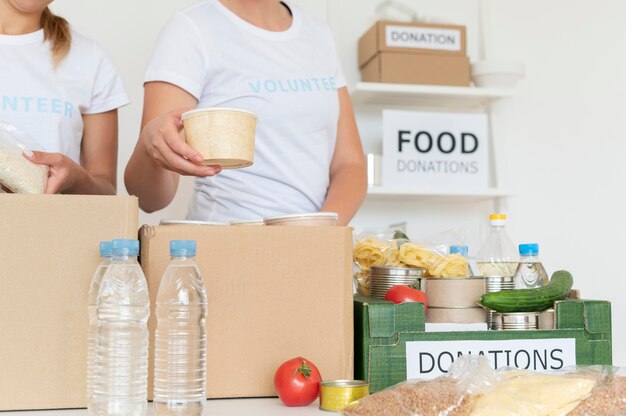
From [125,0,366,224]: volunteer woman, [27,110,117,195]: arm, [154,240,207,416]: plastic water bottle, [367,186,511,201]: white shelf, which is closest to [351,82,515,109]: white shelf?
[367,186,511,201]: white shelf

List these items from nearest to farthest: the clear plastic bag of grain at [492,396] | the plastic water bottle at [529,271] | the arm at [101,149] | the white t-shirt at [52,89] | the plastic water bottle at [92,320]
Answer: the clear plastic bag of grain at [492,396]
the plastic water bottle at [92,320]
the plastic water bottle at [529,271]
the white t-shirt at [52,89]
the arm at [101,149]

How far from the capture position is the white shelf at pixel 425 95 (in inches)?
110

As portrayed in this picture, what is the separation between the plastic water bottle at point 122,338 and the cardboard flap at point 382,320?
35cm

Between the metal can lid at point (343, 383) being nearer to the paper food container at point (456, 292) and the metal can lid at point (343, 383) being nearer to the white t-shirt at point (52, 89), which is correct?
the paper food container at point (456, 292)

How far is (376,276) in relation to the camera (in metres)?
1.37

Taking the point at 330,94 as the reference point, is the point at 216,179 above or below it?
below

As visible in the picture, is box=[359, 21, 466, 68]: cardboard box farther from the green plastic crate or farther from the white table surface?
the white table surface

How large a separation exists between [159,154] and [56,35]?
26.0 inches

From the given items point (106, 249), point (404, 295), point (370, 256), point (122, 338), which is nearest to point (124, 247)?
point (106, 249)

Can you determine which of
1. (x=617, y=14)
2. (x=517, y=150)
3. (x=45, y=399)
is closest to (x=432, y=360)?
(x=45, y=399)

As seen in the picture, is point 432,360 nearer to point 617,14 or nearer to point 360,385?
point 360,385

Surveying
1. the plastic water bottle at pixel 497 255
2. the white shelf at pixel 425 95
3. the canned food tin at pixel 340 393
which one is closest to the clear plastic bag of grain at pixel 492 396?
the canned food tin at pixel 340 393

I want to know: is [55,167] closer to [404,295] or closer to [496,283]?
[404,295]

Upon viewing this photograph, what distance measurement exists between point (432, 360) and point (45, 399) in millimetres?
583
